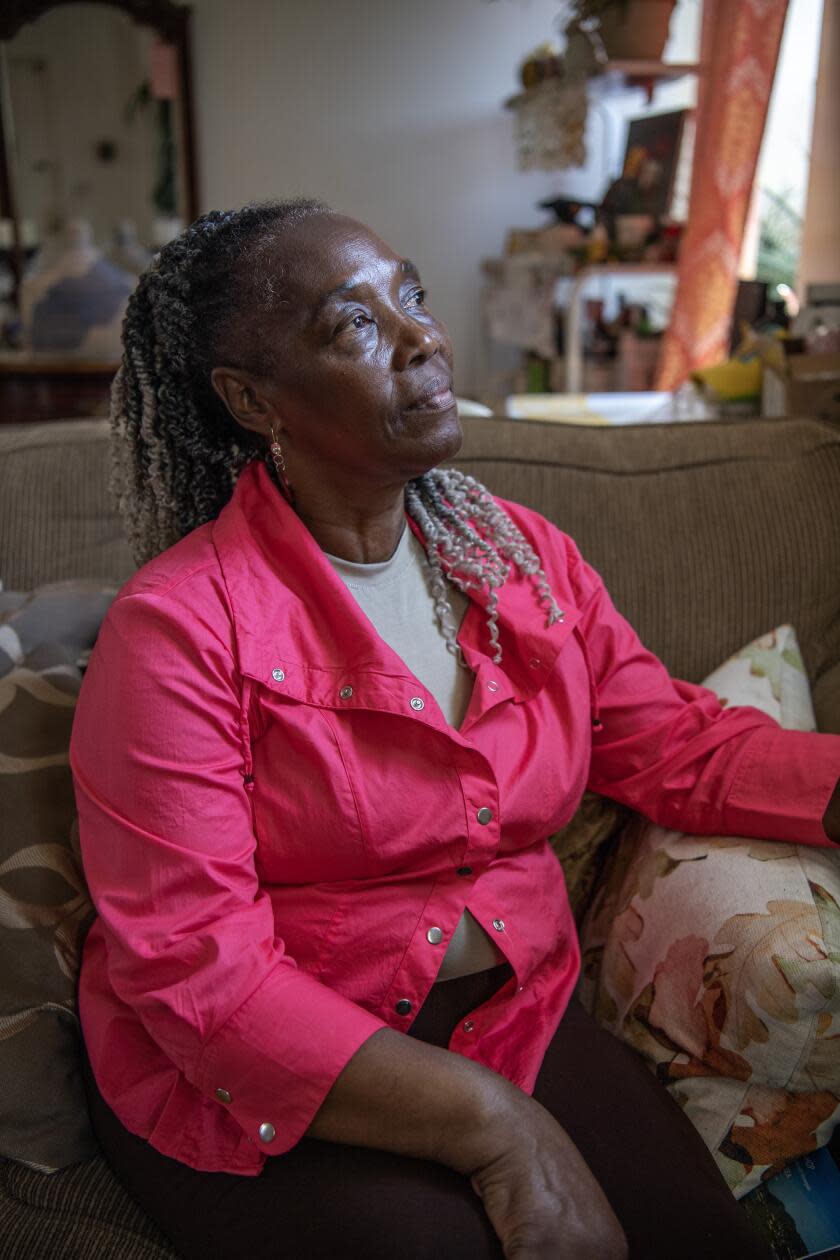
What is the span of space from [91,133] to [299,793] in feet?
13.7

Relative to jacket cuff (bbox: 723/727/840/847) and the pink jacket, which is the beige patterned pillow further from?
jacket cuff (bbox: 723/727/840/847)

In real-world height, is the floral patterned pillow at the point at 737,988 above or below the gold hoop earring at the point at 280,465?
below

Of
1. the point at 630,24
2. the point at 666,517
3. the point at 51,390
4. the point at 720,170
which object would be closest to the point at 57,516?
the point at 666,517

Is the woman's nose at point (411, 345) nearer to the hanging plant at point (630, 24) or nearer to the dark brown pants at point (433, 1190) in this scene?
the dark brown pants at point (433, 1190)

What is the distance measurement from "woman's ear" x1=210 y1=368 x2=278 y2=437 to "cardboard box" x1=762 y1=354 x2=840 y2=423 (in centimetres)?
101

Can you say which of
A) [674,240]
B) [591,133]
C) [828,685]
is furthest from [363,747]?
[591,133]

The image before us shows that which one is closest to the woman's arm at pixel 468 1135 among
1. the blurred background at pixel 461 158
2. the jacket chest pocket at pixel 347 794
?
the jacket chest pocket at pixel 347 794

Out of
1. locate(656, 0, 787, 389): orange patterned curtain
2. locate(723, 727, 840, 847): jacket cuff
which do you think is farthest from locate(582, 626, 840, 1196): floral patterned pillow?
locate(656, 0, 787, 389): orange patterned curtain

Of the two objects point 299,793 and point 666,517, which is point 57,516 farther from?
point 666,517

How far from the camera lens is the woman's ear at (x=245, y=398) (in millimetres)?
1121

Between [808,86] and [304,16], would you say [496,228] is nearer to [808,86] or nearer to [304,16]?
[304,16]

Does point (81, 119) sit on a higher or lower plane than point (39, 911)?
higher

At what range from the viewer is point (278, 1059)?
2.88 ft

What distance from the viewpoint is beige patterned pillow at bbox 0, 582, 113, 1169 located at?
1.03 metres
